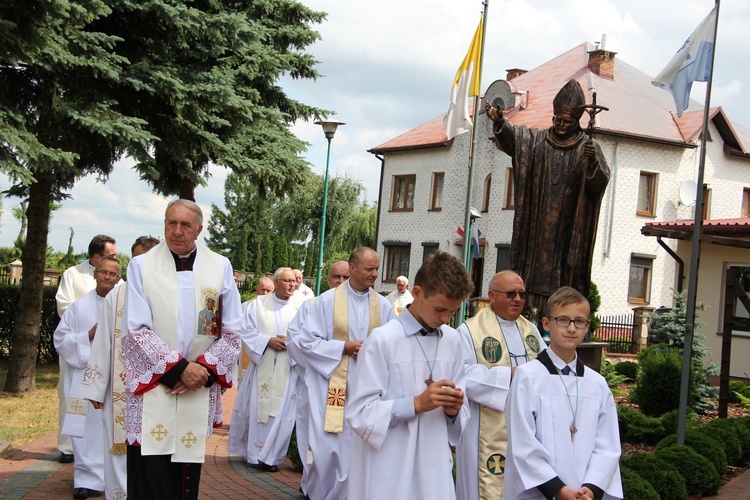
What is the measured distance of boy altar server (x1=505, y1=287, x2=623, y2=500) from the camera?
460cm

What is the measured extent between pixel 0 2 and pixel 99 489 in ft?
19.0

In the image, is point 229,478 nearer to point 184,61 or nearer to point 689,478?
point 689,478

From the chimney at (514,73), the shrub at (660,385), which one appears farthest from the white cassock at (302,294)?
the chimney at (514,73)

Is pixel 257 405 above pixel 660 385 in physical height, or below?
below

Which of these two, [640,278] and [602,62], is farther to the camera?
[602,62]

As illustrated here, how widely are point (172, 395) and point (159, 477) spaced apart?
0.46m

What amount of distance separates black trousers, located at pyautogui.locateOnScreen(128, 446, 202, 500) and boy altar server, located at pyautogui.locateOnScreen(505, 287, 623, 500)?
6.34 ft

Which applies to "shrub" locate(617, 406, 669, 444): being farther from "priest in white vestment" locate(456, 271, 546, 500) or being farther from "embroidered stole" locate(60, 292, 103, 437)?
"embroidered stole" locate(60, 292, 103, 437)

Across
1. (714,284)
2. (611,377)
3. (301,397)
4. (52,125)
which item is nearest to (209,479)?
(301,397)

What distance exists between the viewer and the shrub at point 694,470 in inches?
331

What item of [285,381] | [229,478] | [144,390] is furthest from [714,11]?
A: [144,390]

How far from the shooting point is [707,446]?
9.36 metres

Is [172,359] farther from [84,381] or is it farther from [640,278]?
[640,278]

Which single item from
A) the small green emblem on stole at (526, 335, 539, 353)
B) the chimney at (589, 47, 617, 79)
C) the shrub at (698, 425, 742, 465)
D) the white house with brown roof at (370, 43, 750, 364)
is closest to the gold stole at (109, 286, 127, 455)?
the small green emblem on stole at (526, 335, 539, 353)
